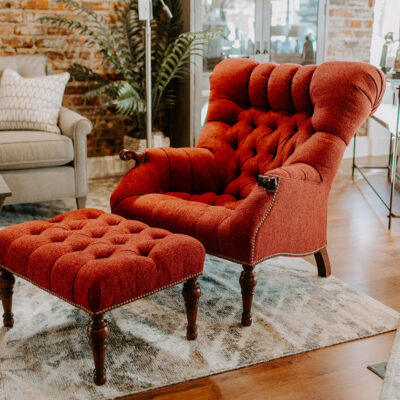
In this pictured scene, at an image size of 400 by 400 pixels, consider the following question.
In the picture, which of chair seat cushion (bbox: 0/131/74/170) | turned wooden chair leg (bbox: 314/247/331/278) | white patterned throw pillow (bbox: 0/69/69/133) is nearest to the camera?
turned wooden chair leg (bbox: 314/247/331/278)

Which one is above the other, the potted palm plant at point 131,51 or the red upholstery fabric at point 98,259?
the potted palm plant at point 131,51

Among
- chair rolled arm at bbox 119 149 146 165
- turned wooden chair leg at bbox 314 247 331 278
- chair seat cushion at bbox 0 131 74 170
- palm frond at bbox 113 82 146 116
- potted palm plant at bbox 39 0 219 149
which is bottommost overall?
turned wooden chair leg at bbox 314 247 331 278

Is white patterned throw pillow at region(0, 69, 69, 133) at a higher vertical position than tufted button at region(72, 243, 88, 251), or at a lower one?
higher

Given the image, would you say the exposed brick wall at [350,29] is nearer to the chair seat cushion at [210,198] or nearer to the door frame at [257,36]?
the door frame at [257,36]

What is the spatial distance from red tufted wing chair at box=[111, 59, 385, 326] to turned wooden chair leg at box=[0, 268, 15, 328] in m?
0.60

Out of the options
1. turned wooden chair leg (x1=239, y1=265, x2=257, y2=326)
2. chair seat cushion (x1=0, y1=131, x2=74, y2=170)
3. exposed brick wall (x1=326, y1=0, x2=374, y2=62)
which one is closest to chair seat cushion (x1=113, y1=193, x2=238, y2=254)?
turned wooden chair leg (x1=239, y1=265, x2=257, y2=326)

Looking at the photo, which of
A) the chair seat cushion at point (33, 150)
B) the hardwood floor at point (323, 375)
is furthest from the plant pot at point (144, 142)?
the hardwood floor at point (323, 375)

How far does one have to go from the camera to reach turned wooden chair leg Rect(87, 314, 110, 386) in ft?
5.50

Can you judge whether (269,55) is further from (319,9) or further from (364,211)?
(364,211)

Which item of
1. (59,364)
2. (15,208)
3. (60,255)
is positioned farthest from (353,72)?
(15,208)

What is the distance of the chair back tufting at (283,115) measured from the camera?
7.46ft

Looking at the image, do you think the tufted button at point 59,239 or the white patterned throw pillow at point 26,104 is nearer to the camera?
the tufted button at point 59,239

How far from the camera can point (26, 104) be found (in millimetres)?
3496

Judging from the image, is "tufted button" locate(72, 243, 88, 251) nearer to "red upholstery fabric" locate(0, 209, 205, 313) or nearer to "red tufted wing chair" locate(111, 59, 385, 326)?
"red upholstery fabric" locate(0, 209, 205, 313)
